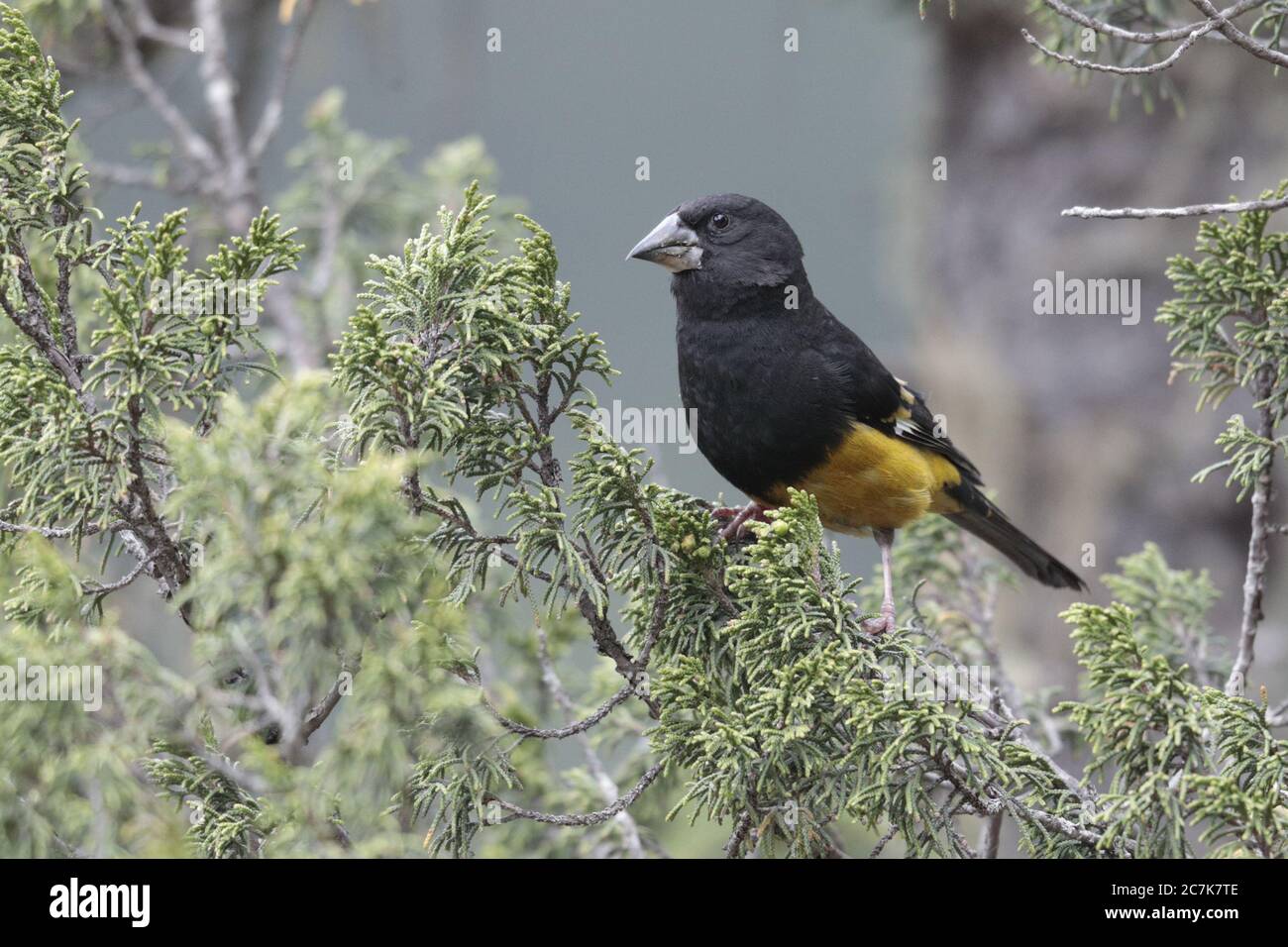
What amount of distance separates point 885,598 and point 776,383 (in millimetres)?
656

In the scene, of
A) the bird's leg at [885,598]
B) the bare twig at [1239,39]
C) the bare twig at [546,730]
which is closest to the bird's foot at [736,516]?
the bird's leg at [885,598]

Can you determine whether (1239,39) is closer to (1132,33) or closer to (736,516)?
(1132,33)

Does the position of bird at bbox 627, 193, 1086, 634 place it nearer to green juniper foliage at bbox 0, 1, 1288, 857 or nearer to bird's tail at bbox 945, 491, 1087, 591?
bird's tail at bbox 945, 491, 1087, 591

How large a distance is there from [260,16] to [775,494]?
11.3 ft

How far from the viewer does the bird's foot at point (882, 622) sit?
294 cm

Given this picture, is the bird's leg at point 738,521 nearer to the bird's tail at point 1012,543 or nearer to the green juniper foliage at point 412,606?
the green juniper foliage at point 412,606

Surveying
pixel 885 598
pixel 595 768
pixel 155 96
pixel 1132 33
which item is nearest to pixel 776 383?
pixel 885 598

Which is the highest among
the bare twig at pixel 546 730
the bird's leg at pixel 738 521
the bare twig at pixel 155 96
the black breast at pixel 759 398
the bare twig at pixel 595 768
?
the bare twig at pixel 155 96

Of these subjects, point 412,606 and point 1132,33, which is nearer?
point 412,606

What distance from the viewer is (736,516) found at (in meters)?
3.26

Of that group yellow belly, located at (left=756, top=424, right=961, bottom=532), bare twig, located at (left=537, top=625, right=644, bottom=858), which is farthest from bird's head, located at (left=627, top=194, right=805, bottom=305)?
bare twig, located at (left=537, top=625, right=644, bottom=858)

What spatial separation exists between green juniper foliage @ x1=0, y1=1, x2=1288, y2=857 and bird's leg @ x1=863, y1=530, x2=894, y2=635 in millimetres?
384

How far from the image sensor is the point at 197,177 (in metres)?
4.38

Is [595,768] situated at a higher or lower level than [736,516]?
lower
